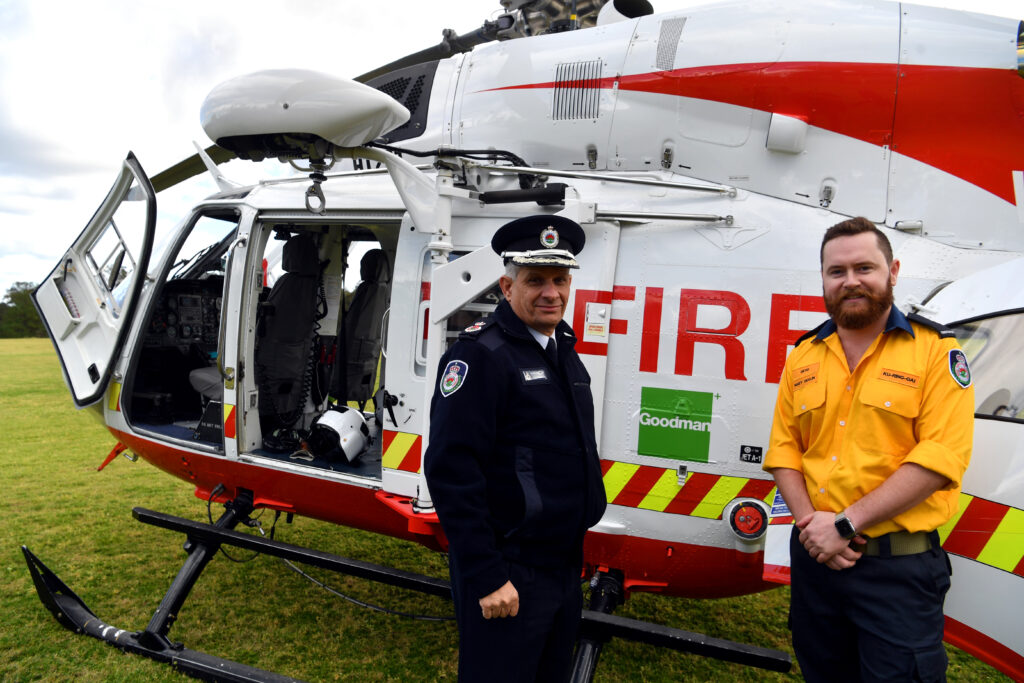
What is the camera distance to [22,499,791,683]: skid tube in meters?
2.68

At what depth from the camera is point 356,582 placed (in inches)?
189

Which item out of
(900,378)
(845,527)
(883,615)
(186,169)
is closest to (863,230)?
(900,378)

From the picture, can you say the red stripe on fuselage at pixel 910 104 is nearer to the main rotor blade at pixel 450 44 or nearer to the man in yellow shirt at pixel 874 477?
the man in yellow shirt at pixel 874 477

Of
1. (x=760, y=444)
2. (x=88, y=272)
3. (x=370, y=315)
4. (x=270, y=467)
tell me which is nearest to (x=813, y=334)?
(x=760, y=444)

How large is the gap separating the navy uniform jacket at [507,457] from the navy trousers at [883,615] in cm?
73

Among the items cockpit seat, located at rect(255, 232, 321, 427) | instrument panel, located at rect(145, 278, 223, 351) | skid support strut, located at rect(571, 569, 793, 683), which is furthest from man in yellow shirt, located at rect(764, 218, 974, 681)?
instrument panel, located at rect(145, 278, 223, 351)

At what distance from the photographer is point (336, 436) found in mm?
4008

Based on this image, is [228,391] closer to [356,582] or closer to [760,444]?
[356,582]

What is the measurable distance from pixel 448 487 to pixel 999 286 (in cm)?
214

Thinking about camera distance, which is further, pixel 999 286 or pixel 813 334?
pixel 999 286

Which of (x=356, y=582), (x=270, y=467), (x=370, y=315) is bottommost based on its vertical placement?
(x=356, y=582)

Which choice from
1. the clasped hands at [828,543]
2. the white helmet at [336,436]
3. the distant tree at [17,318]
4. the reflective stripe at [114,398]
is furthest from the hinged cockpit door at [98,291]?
the distant tree at [17,318]

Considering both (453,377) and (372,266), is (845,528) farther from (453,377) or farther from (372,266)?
(372,266)

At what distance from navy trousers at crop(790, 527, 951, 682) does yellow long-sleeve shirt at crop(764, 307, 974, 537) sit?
4.8 inches
